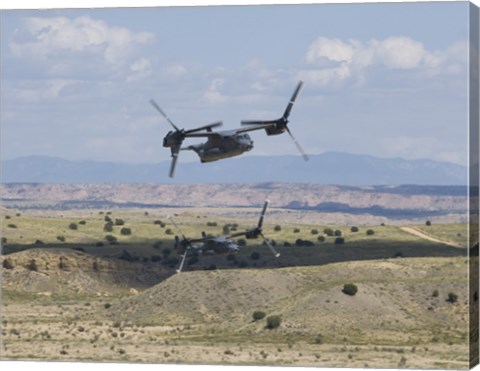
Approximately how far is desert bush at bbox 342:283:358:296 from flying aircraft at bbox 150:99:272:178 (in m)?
20.6

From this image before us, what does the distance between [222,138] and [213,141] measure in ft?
2.04

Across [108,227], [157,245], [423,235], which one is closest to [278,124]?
[423,235]

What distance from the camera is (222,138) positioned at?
247 feet

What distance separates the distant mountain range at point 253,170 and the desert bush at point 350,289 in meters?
8.39

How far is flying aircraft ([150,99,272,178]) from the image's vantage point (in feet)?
242

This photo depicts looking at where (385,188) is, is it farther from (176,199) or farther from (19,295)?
(19,295)

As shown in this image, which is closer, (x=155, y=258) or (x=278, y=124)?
(x=278, y=124)

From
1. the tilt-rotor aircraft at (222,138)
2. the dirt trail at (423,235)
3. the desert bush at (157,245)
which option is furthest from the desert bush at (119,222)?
the tilt-rotor aircraft at (222,138)

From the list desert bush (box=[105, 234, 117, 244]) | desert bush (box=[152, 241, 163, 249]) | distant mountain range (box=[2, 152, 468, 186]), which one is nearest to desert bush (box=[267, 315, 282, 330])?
distant mountain range (box=[2, 152, 468, 186])

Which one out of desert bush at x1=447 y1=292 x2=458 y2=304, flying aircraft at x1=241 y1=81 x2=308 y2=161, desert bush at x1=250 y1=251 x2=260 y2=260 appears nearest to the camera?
flying aircraft at x1=241 y1=81 x2=308 y2=161

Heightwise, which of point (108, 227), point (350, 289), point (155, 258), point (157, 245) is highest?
point (350, 289)

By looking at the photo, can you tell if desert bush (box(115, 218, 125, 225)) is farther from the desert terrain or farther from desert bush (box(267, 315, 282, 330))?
desert bush (box(267, 315, 282, 330))

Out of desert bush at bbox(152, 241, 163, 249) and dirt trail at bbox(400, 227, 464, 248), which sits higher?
dirt trail at bbox(400, 227, 464, 248)

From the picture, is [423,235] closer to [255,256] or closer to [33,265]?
[255,256]
